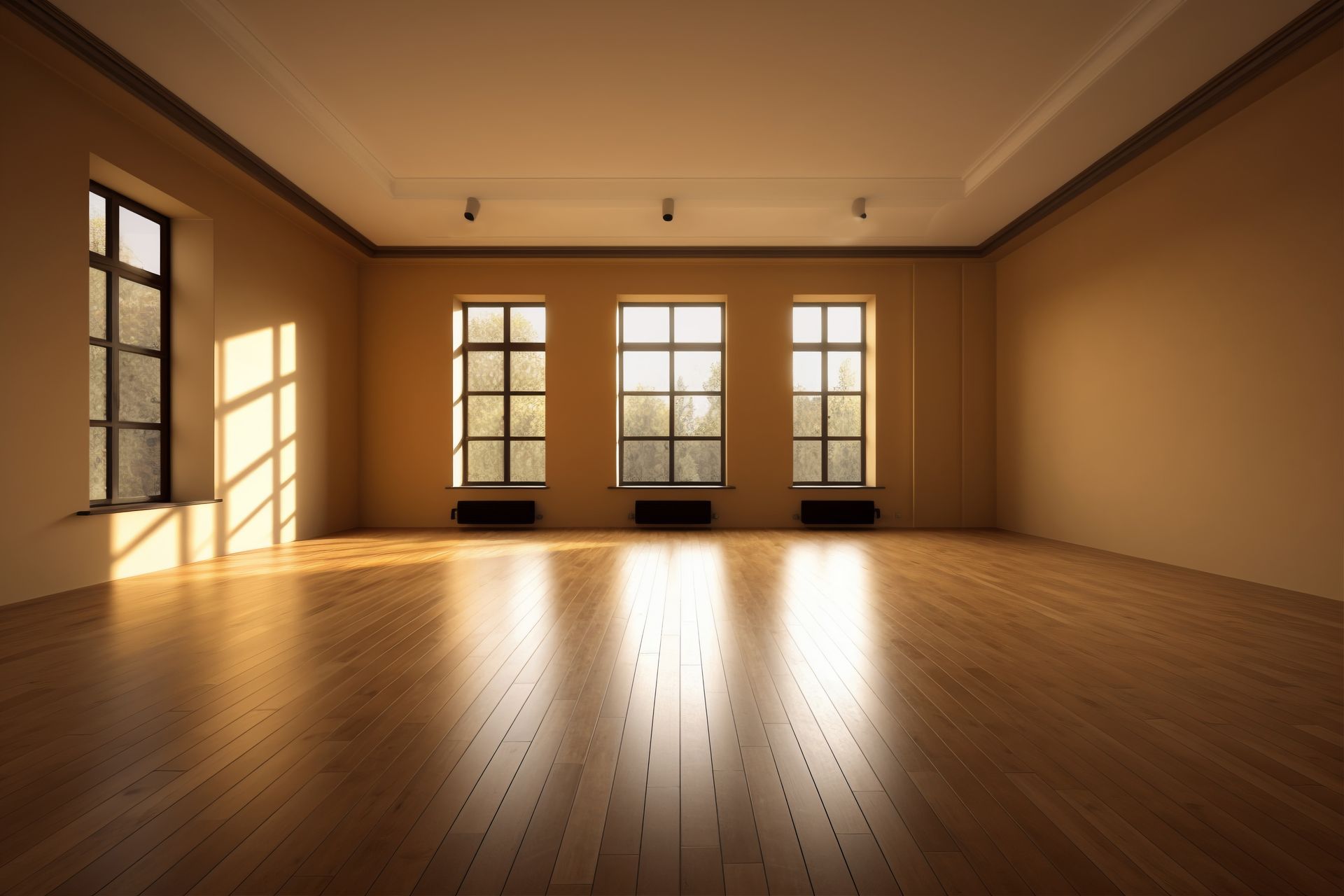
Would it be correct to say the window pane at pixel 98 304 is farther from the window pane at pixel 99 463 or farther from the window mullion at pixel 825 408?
the window mullion at pixel 825 408

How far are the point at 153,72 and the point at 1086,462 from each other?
362 inches

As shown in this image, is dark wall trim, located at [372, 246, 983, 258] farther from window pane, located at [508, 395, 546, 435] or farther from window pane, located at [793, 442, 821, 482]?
window pane, located at [793, 442, 821, 482]

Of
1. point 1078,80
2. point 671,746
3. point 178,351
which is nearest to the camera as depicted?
point 671,746

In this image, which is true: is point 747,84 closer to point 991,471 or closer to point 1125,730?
point 1125,730

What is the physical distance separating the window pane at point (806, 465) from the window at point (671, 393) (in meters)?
1.11

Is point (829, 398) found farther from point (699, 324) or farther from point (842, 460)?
point (699, 324)

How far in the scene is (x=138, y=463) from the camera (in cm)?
596

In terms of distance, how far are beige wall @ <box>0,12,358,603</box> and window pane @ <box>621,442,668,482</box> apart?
12.3 ft

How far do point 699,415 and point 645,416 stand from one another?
2.58 ft

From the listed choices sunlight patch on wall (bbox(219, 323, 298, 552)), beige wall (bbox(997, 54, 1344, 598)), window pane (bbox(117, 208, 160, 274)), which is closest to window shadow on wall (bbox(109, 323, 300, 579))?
sunlight patch on wall (bbox(219, 323, 298, 552))

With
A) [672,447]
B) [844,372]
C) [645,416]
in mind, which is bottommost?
[672,447]

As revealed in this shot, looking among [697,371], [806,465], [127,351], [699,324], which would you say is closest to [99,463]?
[127,351]

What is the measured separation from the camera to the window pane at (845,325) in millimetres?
9719

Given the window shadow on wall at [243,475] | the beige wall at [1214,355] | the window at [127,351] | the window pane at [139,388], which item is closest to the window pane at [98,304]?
the window at [127,351]
